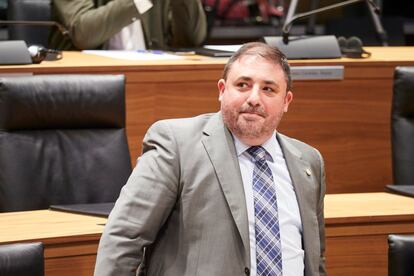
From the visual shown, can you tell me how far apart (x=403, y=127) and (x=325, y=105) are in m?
Result: 0.56

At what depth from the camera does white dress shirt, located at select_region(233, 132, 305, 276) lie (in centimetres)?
220

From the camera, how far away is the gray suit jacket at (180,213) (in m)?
2.08

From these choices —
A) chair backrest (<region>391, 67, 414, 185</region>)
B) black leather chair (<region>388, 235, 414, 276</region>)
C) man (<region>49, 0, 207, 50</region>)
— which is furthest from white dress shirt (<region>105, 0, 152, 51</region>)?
black leather chair (<region>388, 235, 414, 276</region>)

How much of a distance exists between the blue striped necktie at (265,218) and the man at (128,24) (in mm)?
1972

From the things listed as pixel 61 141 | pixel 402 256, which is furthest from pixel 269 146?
pixel 61 141

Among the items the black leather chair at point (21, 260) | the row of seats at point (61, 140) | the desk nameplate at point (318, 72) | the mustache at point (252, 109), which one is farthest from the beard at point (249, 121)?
the desk nameplate at point (318, 72)

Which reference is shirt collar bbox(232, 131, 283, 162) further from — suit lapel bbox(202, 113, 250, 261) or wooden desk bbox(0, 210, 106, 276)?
wooden desk bbox(0, 210, 106, 276)

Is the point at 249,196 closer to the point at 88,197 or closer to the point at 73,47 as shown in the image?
the point at 88,197

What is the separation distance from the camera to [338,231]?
9.01 ft

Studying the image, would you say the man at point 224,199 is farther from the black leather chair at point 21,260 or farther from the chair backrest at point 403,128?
the chair backrest at point 403,128

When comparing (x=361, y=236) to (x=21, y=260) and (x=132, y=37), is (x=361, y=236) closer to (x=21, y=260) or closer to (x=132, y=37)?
(x=21, y=260)

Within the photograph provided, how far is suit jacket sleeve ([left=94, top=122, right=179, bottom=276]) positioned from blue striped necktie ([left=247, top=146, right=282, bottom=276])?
7.8 inches

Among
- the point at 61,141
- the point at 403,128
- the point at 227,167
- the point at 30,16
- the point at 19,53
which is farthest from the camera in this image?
the point at 30,16

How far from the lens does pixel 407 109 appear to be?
3.41 m
